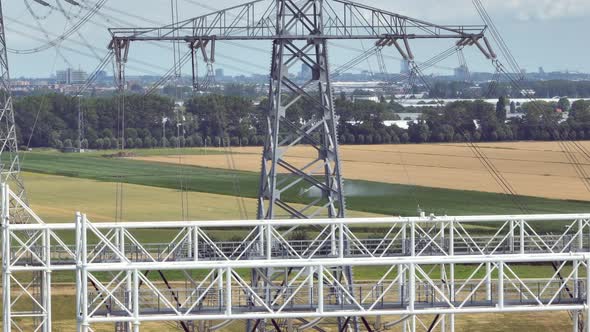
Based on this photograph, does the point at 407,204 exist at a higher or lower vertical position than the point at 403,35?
lower

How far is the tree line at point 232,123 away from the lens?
11569cm

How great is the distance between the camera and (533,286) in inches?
2275

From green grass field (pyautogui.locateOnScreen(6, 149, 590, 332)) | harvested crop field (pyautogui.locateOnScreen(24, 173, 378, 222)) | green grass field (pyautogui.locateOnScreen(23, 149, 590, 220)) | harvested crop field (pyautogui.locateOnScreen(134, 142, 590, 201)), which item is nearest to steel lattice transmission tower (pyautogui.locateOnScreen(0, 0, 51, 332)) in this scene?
green grass field (pyautogui.locateOnScreen(6, 149, 590, 332))

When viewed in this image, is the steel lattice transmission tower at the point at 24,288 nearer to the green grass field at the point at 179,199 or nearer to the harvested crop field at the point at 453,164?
the green grass field at the point at 179,199

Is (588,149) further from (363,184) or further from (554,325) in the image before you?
(554,325)

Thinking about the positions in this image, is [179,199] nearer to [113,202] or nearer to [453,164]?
[113,202]

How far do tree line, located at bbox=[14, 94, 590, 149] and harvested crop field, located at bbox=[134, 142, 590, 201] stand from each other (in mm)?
1313

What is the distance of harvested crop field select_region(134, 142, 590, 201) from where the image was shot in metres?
95.9

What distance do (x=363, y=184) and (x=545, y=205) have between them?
50.9 feet

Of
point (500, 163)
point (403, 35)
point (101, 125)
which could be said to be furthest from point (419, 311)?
point (101, 125)

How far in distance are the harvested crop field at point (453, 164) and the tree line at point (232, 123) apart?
131 cm

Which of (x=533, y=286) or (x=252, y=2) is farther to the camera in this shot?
(x=533, y=286)

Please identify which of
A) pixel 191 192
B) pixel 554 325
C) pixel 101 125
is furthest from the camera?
pixel 101 125

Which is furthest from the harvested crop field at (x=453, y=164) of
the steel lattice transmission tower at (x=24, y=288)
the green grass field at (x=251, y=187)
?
the steel lattice transmission tower at (x=24, y=288)
